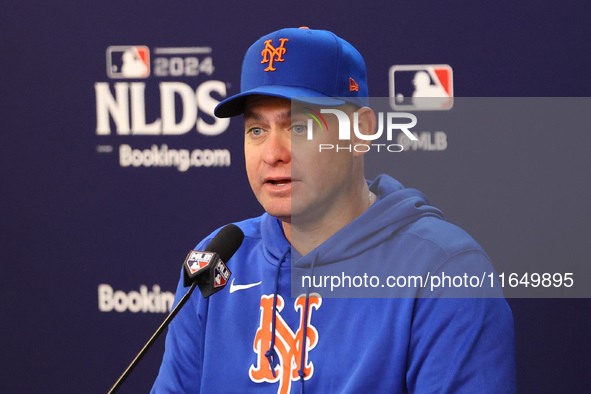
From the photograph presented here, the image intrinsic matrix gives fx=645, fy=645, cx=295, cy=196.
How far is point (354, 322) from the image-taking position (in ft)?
3.91

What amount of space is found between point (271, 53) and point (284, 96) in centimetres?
12

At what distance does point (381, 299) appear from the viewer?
1183 mm

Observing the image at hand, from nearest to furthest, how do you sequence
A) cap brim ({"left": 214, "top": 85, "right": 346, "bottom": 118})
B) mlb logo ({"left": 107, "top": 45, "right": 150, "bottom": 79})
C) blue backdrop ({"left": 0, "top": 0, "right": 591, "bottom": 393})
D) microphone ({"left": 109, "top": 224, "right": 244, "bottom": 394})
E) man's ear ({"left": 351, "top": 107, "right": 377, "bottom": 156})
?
microphone ({"left": 109, "top": 224, "right": 244, "bottom": 394})
cap brim ({"left": 214, "top": 85, "right": 346, "bottom": 118})
man's ear ({"left": 351, "top": 107, "right": 377, "bottom": 156})
blue backdrop ({"left": 0, "top": 0, "right": 591, "bottom": 393})
mlb logo ({"left": 107, "top": 45, "right": 150, "bottom": 79})

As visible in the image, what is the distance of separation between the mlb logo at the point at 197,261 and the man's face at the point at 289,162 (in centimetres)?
26

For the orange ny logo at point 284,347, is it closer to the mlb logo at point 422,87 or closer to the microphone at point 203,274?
the microphone at point 203,274

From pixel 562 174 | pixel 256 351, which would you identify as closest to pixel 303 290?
pixel 256 351

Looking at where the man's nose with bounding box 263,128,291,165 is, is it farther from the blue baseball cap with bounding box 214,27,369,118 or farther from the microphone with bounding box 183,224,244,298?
the microphone with bounding box 183,224,244,298

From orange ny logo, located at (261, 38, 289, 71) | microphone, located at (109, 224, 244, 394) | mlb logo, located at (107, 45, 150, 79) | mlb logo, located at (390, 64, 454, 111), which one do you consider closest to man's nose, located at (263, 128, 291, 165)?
orange ny logo, located at (261, 38, 289, 71)

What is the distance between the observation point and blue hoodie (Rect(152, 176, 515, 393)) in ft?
3.56

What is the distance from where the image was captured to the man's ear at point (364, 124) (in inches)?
52.6

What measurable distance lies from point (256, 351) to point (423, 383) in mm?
340

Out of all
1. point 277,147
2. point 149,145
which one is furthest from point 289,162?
point 149,145

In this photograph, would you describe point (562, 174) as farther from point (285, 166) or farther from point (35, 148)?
point (35, 148)

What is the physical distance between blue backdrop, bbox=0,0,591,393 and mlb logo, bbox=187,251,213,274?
1211 mm
